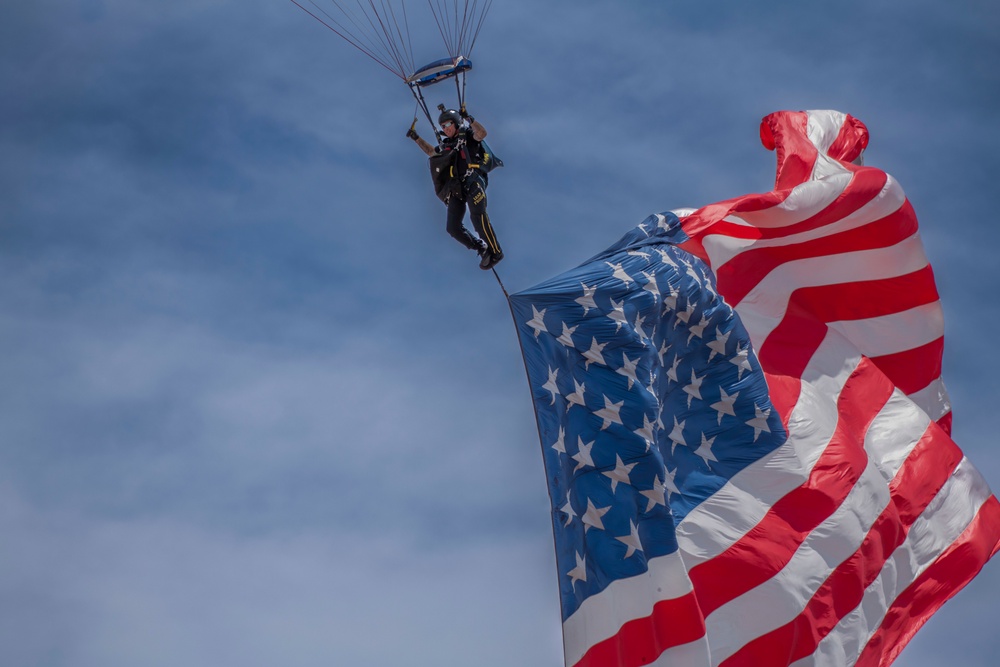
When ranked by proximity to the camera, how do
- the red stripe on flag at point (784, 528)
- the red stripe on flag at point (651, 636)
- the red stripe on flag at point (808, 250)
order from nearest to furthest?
the red stripe on flag at point (651, 636)
the red stripe on flag at point (784, 528)
the red stripe on flag at point (808, 250)

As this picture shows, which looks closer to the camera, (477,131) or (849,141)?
(477,131)

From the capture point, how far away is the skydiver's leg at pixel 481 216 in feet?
54.3

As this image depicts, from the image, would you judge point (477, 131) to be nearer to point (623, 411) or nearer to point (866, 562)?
point (623, 411)

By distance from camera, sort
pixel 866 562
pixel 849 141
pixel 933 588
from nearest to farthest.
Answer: pixel 866 562
pixel 933 588
pixel 849 141

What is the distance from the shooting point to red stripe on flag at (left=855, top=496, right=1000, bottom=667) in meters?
19.4

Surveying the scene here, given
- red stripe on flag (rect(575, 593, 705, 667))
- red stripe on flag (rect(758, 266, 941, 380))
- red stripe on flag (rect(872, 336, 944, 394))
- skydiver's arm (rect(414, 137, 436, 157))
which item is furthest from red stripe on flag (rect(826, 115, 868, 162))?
red stripe on flag (rect(575, 593, 705, 667))

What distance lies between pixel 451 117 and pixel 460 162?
21.2 inches

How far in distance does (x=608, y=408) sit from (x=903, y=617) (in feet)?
20.4

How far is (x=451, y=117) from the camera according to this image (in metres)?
16.4

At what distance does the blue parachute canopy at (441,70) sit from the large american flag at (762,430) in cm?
277

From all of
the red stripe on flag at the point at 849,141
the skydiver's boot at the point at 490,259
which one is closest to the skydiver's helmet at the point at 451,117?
the skydiver's boot at the point at 490,259

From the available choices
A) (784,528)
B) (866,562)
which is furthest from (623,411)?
(866,562)

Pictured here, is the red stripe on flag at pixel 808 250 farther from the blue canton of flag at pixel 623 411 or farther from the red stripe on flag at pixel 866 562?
the red stripe on flag at pixel 866 562

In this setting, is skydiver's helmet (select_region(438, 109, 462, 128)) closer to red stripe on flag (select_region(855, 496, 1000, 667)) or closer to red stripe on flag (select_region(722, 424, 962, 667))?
red stripe on flag (select_region(722, 424, 962, 667))
